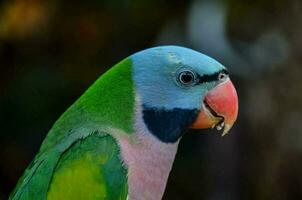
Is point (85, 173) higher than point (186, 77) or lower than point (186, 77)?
lower

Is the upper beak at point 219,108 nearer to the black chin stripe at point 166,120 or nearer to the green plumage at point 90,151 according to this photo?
the black chin stripe at point 166,120

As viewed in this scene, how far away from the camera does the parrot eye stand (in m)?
1.88

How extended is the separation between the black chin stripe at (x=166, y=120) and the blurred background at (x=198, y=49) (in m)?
1.56

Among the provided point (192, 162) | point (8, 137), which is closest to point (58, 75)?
point (8, 137)

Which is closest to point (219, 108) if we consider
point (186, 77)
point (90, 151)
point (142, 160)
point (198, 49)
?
point (186, 77)

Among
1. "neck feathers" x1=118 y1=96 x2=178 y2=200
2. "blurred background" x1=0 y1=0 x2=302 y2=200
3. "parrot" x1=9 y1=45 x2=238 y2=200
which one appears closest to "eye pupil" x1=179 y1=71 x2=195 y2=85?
"parrot" x1=9 y1=45 x2=238 y2=200

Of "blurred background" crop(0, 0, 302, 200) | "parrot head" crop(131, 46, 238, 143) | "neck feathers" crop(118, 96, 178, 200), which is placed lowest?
"blurred background" crop(0, 0, 302, 200)

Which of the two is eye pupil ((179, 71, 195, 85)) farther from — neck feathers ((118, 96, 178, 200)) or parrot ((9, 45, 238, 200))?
neck feathers ((118, 96, 178, 200))

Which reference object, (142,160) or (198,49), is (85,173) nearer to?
(142,160)

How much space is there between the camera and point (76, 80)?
4.01 m

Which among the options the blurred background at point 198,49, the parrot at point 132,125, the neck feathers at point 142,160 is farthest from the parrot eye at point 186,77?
the blurred background at point 198,49

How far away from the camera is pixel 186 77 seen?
1.89 metres

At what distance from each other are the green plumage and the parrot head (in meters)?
0.04

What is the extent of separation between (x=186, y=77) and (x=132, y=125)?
17cm
